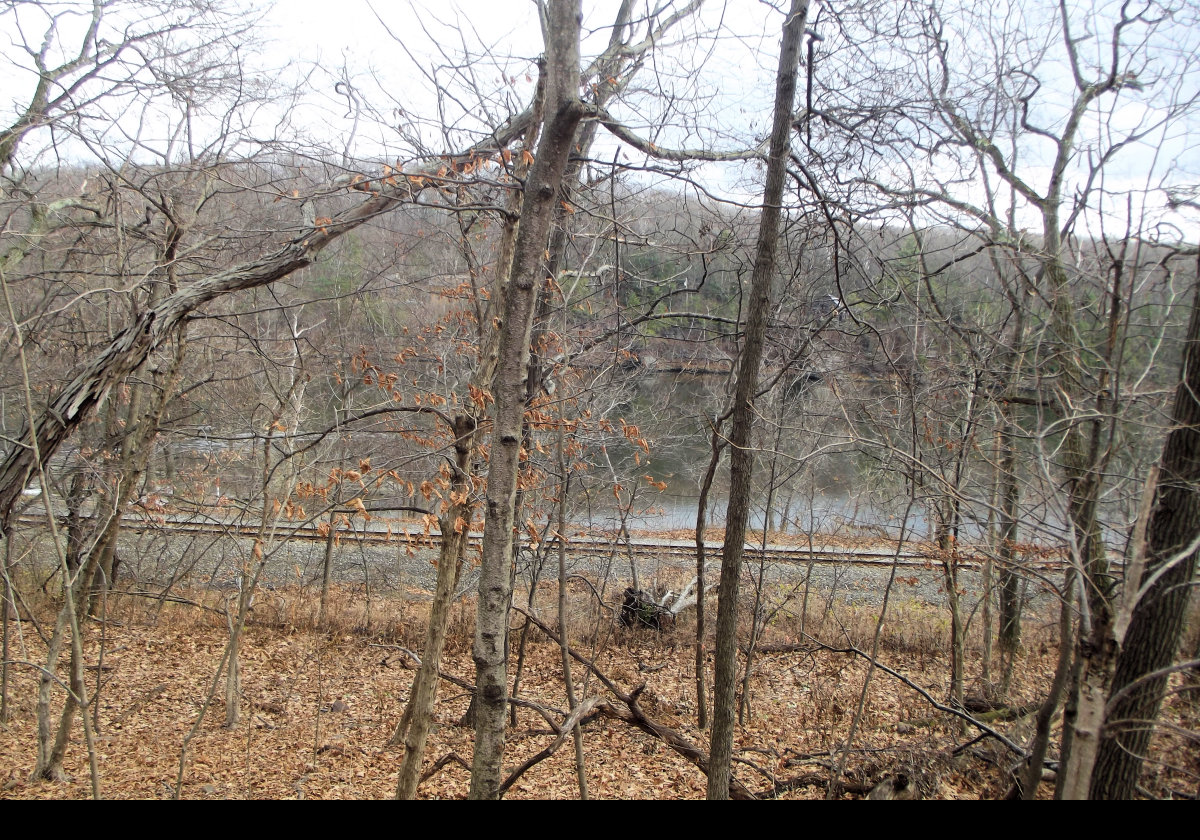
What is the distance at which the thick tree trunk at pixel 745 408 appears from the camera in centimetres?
399

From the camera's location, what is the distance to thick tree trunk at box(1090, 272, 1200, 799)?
3744mm

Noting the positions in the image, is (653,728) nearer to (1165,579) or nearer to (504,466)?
(504,466)

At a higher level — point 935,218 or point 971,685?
point 935,218

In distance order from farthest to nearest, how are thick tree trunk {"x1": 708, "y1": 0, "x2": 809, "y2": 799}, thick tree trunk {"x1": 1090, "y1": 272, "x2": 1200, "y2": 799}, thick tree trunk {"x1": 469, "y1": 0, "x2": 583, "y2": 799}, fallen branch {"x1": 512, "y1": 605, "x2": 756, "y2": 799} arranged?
fallen branch {"x1": 512, "y1": 605, "x2": 756, "y2": 799} < thick tree trunk {"x1": 708, "y1": 0, "x2": 809, "y2": 799} < thick tree trunk {"x1": 1090, "y1": 272, "x2": 1200, "y2": 799} < thick tree trunk {"x1": 469, "y1": 0, "x2": 583, "y2": 799}

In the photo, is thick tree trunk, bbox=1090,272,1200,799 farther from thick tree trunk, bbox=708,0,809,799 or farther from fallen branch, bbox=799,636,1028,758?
thick tree trunk, bbox=708,0,809,799

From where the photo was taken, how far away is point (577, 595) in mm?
12461

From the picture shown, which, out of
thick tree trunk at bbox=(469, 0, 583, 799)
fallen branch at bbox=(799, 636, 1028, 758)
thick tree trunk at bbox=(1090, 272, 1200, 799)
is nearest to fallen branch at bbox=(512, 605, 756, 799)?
fallen branch at bbox=(799, 636, 1028, 758)

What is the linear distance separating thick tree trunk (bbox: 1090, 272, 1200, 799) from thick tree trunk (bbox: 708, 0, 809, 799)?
1.84m

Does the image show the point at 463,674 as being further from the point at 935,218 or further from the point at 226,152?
the point at 935,218

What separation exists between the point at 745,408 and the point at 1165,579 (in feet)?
8.68

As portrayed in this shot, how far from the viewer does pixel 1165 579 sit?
4199 mm

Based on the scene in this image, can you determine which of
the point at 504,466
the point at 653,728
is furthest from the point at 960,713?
the point at 504,466

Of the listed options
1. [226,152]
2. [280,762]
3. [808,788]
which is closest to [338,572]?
[280,762]
